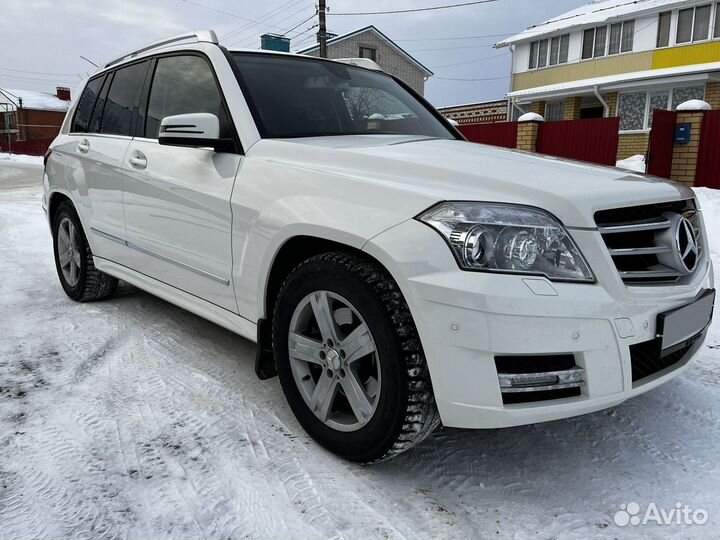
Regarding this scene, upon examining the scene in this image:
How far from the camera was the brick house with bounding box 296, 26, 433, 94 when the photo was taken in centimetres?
3262

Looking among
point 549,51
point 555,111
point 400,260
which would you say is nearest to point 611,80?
point 555,111

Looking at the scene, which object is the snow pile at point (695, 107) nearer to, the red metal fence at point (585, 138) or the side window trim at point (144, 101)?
the red metal fence at point (585, 138)

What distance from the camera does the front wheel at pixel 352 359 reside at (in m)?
1.96

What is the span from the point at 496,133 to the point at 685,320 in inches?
494

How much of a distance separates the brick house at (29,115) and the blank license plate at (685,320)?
5879 cm

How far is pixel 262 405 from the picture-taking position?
2.78 meters

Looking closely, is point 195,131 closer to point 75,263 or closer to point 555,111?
point 75,263

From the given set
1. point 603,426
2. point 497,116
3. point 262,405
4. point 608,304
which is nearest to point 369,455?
point 262,405

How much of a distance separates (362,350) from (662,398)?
1737 mm

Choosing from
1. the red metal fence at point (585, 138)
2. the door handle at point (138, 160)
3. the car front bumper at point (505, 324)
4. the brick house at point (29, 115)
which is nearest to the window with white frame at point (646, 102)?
the red metal fence at point (585, 138)

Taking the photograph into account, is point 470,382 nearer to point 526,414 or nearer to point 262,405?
point 526,414

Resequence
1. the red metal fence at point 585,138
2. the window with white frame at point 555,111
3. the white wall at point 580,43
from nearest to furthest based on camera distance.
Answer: the red metal fence at point 585,138
the white wall at point 580,43
the window with white frame at point 555,111

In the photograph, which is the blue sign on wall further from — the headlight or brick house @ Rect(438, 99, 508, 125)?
brick house @ Rect(438, 99, 508, 125)

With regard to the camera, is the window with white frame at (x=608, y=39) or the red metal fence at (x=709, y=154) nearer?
the red metal fence at (x=709, y=154)
